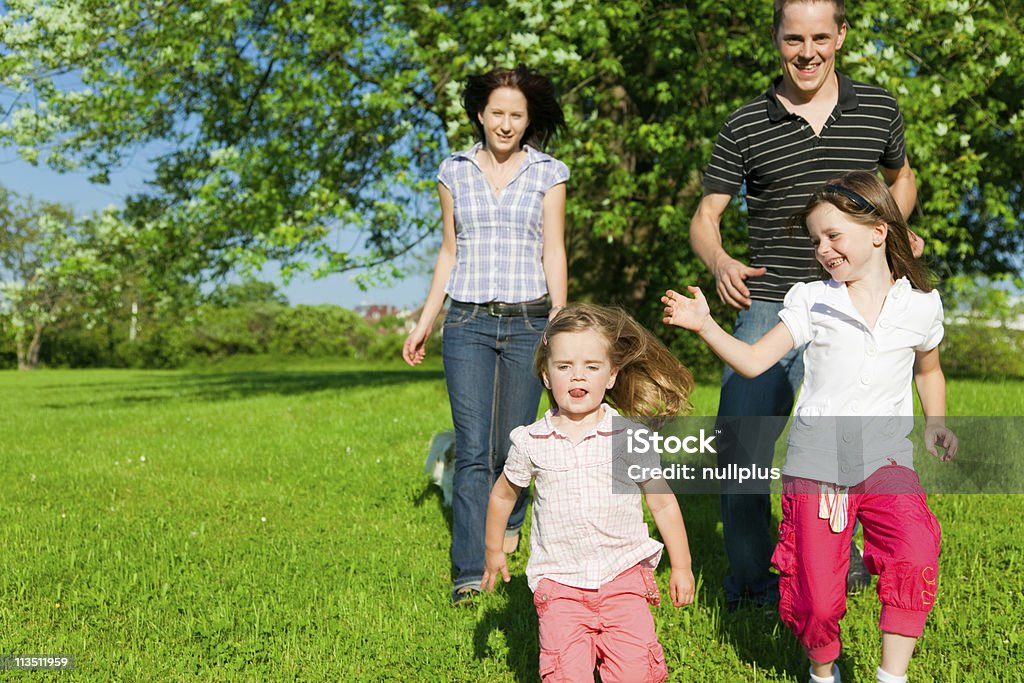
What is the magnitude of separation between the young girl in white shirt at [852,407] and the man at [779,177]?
0.66m

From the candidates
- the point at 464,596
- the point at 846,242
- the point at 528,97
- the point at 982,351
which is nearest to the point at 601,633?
the point at 846,242

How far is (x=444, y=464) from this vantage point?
702 centimetres

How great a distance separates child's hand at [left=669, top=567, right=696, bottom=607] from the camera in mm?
3189

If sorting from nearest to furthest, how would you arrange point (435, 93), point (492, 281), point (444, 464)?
point (492, 281)
point (444, 464)
point (435, 93)

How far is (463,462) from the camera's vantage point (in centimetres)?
487

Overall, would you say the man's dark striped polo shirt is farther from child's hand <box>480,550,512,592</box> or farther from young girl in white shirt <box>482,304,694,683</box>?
child's hand <box>480,550,512,592</box>

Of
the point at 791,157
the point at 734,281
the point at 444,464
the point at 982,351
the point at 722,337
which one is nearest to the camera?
the point at 722,337

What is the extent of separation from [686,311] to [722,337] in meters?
0.24

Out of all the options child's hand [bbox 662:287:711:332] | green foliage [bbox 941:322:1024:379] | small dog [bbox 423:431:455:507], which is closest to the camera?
child's hand [bbox 662:287:711:332]

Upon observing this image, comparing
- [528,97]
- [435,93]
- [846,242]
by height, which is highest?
[435,93]

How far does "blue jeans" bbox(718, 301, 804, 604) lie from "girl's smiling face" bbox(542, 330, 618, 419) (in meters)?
1.24

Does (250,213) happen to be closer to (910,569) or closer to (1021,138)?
(1021,138)

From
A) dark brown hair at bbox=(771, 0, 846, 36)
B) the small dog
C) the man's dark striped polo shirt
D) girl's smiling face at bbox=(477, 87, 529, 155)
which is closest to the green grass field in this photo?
the small dog

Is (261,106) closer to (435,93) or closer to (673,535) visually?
(435,93)
